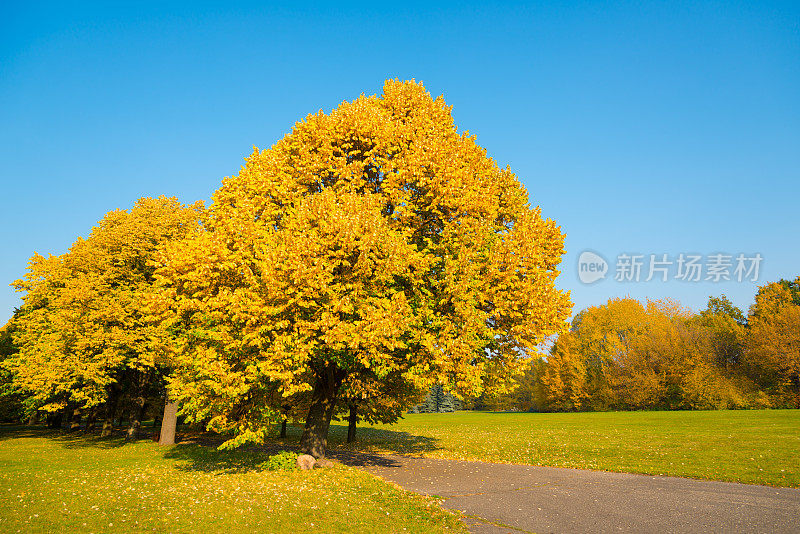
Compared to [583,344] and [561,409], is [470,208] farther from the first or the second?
[561,409]

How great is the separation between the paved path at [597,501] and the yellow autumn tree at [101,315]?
2006cm

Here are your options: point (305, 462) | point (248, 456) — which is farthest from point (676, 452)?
point (248, 456)

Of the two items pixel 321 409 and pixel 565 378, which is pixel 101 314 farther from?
pixel 565 378

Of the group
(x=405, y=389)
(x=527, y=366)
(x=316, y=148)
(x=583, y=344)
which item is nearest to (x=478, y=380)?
(x=527, y=366)

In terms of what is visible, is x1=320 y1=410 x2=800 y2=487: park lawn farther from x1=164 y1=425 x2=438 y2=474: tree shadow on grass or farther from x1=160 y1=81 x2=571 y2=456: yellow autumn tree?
x1=160 y1=81 x2=571 y2=456: yellow autumn tree

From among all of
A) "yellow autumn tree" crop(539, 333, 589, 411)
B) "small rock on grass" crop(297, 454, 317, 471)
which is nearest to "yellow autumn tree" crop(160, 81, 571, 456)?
"small rock on grass" crop(297, 454, 317, 471)

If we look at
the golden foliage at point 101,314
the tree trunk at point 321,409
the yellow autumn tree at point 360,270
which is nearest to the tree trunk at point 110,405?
the golden foliage at point 101,314

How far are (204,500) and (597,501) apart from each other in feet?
40.3

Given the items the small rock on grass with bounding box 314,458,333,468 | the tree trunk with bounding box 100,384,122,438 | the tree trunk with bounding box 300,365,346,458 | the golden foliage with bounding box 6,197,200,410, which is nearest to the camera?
the small rock on grass with bounding box 314,458,333,468

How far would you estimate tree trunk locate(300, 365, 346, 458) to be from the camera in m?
21.5

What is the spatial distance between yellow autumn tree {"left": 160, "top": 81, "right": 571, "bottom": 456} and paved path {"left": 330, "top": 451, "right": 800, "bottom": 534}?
3.99 meters

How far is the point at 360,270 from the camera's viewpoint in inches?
681

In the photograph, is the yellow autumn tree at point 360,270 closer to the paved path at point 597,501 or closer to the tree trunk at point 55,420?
the paved path at point 597,501

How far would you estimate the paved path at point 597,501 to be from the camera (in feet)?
36.8
